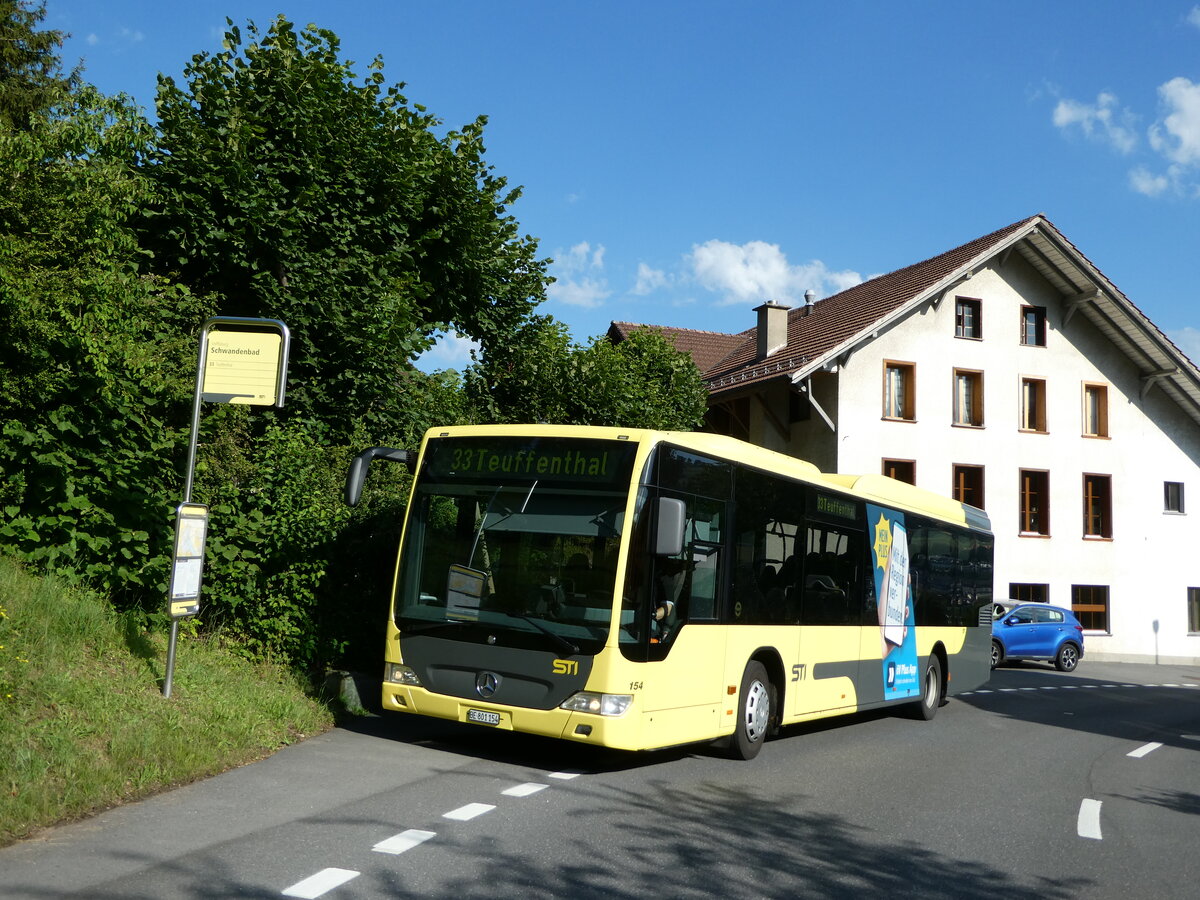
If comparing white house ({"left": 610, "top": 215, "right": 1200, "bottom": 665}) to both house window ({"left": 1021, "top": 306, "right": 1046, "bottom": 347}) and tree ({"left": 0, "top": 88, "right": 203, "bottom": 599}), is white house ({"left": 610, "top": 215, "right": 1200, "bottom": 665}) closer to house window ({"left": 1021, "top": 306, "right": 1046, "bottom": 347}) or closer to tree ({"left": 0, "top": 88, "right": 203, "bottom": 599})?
house window ({"left": 1021, "top": 306, "right": 1046, "bottom": 347})

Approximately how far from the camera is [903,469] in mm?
33156

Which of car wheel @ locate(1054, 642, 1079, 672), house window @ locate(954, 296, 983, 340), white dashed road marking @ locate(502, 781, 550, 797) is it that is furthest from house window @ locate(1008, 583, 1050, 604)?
white dashed road marking @ locate(502, 781, 550, 797)

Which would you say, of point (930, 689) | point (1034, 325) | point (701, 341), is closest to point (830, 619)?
point (930, 689)

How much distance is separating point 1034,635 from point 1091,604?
791 cm

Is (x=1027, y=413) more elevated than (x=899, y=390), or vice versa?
(x=899, y=390)

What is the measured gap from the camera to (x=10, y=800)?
6.50m

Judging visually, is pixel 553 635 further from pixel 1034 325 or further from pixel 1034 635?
pixel 1034 325

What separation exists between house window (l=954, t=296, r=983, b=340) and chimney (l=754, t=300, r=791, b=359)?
512 cm

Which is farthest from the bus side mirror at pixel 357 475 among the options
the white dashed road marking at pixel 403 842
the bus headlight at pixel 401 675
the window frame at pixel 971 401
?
the window frame at pixel 971 401

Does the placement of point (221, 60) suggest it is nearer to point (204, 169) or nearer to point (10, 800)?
point (204, 169)

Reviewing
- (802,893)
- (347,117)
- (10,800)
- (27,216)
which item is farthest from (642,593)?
(347,117)

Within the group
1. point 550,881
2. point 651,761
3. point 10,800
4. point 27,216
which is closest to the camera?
point 550,881

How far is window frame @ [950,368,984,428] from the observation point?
3406 cm

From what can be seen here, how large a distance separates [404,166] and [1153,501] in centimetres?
2834
